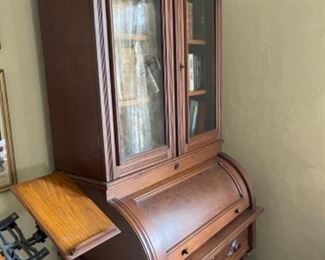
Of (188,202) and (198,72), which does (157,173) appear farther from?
(198,72)

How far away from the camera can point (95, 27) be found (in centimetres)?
108

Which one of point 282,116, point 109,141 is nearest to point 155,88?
point 109,141

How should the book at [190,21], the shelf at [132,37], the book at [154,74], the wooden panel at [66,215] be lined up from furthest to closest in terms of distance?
the book at [190,21] < the book at [154,74] < the shelf at [132,37] < the wooden panel at [66,215]

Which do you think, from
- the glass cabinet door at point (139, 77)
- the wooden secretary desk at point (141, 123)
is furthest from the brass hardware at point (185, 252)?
the glass cabinet door at point (139, 77)

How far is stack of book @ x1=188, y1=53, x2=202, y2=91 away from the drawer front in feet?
2.47

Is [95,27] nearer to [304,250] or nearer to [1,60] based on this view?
[1,60]

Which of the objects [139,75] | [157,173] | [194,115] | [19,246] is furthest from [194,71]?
[19,246]

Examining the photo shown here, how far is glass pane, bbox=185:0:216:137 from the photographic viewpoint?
1532 millimetres

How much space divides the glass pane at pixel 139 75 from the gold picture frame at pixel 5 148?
17.5 inches

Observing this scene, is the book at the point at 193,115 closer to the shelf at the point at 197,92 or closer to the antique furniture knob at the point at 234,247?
the shelf at the point at 197,92

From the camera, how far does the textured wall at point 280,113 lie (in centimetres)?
170

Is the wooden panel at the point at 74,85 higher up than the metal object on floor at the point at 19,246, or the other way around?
the wooden panel at the point at 74,85

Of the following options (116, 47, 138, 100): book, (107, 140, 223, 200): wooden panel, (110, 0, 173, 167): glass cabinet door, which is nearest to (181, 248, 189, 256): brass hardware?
(107, 140, 223, 200): wooden panel

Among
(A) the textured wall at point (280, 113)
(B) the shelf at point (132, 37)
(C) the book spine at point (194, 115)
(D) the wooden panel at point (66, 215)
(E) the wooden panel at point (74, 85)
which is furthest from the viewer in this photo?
(A) the textured wall at point (280, 113)
